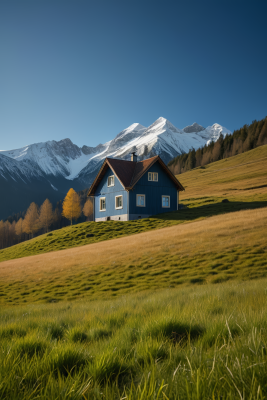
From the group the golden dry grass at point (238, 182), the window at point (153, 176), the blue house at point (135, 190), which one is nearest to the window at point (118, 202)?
the blue house at point (135, 190)

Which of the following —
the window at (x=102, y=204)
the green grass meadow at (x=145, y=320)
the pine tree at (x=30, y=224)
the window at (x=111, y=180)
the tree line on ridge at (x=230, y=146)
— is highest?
the tree line on ridge at (x=230, y=146)

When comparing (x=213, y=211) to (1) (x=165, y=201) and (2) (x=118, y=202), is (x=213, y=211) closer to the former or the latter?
(1) (x=165, y=201)

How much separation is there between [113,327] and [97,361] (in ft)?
5.56

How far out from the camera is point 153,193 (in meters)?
42.5

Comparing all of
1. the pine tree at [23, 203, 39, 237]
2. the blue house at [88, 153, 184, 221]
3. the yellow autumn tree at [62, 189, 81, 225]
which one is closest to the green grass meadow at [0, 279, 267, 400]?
the blue house at [88, 153, 184, 221]

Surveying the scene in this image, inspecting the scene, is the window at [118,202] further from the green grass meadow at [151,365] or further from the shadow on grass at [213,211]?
the green grass meadow at [151,365]

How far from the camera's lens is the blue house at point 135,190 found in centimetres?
4081

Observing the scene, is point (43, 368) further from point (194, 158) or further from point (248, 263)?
point (194, 158)

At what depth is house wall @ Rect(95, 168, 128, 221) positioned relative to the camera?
4106cm

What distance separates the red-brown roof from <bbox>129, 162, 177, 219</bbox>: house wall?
30.3 inches

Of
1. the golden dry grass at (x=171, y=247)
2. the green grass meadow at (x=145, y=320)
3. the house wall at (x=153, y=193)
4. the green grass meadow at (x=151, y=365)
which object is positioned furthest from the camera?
the house wall at (x=153, y=193)

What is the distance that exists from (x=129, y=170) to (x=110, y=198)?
19.4 feet

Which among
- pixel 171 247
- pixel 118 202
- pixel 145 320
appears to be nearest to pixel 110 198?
pixel 118 202

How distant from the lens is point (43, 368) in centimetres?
212
